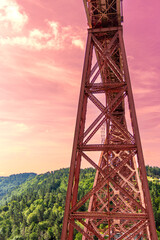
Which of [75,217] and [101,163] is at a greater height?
[101,163]

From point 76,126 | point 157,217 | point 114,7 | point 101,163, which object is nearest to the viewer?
point 76,126

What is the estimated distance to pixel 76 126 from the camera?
6.01 m

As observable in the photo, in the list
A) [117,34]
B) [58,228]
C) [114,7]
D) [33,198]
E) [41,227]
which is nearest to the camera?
[117,34]

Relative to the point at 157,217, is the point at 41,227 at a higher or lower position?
lower

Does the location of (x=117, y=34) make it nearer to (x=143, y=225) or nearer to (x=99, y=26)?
(x=99, y=26)

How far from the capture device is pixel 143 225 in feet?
16.4

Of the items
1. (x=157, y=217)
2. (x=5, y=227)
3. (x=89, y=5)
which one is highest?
(x=89, y=5)

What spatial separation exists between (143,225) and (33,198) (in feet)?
366

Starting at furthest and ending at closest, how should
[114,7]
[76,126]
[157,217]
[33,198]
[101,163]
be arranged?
[33,198] → [157,217] → [101,163] → [114,7] → [76,126]

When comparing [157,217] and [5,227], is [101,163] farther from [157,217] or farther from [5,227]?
[5,227]

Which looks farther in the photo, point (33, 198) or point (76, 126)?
point (33, 198)

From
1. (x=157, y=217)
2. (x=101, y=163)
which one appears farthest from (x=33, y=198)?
(x=101, y=163)

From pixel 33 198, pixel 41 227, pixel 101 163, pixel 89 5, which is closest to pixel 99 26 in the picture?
pixel 89 5

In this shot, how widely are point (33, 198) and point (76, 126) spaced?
111 meters
